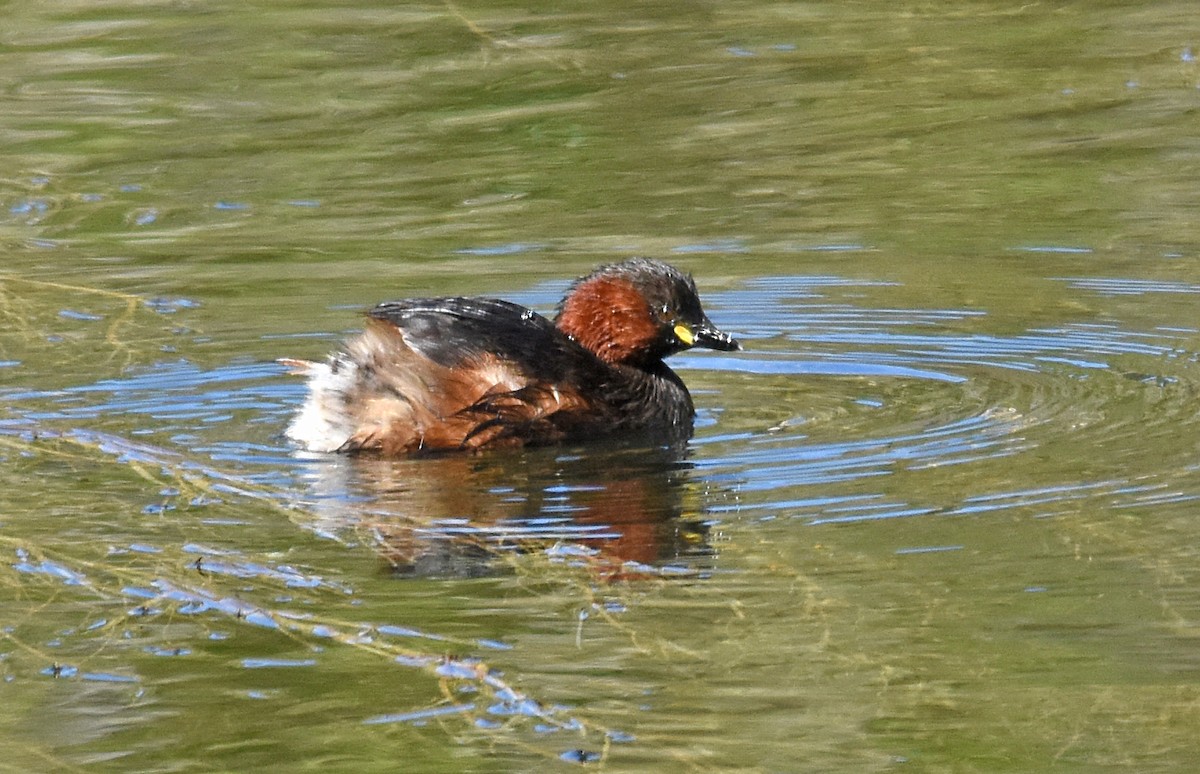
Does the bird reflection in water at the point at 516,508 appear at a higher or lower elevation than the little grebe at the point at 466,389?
lower

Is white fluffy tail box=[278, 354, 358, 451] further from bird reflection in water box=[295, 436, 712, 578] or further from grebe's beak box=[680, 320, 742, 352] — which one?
grebe's beak box=[680, 320, 742, 352]

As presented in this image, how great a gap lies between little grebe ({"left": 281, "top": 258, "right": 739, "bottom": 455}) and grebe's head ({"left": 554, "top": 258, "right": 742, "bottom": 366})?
34 cm

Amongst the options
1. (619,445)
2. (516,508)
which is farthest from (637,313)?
(516,508)

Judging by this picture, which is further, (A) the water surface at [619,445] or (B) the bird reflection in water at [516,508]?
(B) the bird reflection in water at [516,508]

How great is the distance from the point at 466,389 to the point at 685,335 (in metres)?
1.09

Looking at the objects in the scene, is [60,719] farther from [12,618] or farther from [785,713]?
[785,713]

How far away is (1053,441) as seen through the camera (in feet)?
22.8

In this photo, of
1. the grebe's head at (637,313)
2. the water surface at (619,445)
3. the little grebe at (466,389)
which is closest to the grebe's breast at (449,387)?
the little grebe at (466,389)

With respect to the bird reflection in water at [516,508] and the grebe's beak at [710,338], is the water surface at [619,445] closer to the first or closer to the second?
the bird reflection in water at [516,508]

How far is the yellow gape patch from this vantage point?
26.5 feet

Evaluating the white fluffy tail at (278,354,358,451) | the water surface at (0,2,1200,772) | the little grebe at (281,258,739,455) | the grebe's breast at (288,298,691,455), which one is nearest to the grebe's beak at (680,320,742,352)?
the water surface at (0,2,1200,772)

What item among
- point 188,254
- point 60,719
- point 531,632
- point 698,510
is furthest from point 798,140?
point 60,719

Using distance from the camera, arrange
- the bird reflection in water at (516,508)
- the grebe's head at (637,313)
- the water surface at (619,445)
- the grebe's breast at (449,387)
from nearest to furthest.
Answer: the water surface at (619,445)
the bird reflection in water at (516,508)
the grebe's breast at (449,387)
the grebe's head at (637,313)

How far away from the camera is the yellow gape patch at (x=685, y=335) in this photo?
8.08 m
